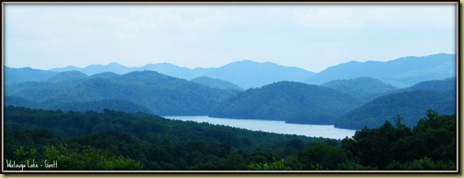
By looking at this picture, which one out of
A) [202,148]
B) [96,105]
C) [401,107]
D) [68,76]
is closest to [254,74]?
[68,76]

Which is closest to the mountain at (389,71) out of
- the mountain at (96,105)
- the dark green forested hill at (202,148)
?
the mountain at (96,105)

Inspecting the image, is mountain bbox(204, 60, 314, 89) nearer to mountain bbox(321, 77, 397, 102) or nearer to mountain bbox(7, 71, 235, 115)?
mountain bbox(7, 71, 235, 115)

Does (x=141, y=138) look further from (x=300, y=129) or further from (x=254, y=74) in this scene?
(x=254, y=74)

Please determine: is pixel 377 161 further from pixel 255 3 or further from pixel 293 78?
pixel 293 78

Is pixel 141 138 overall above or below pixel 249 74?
below

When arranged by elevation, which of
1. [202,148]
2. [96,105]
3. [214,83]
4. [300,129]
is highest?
[214,83]

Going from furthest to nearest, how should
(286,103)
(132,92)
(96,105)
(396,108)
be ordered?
(286,103) < (132,92) < (396,108) < (96,105)
